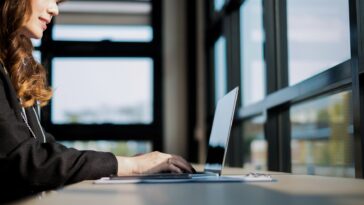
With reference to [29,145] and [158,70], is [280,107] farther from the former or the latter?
[158,70]

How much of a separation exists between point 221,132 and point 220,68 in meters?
2.55

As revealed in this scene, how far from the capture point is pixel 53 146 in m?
1.14

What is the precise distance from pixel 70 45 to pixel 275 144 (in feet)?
7.96

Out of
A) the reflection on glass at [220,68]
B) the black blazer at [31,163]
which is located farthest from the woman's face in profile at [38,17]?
the reflection on glass at [220,68]

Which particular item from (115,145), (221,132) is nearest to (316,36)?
(221,132)

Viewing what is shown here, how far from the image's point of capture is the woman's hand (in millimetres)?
1285

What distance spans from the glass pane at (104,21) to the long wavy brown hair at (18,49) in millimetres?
2949

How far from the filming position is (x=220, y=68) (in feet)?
13.4

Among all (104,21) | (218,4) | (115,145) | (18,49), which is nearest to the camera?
(18,49)

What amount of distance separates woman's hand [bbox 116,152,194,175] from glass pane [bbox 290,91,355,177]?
77 centimetres

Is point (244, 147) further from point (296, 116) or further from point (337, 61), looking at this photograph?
point (337, 61)

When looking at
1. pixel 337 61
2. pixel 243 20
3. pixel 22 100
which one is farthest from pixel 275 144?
pixel 22 100

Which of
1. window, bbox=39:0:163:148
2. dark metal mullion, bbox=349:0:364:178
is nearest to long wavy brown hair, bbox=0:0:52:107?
dark metal mullion, bbox=349:0:364:178

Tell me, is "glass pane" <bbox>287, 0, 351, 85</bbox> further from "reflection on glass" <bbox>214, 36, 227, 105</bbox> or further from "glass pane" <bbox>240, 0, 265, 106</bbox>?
"reflection on glass" <bbox>214, 36, 227, 105</bbox>
